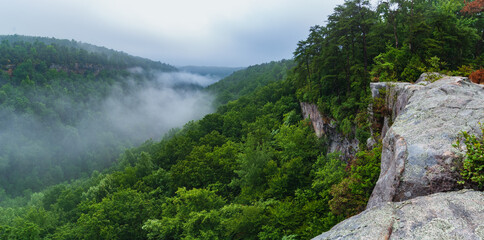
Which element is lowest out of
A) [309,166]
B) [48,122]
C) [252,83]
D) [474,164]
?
[48,122]

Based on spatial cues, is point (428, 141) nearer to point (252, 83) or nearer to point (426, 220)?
point (426, 220)

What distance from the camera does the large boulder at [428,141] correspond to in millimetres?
6246

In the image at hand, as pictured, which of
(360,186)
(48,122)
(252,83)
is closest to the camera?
(360,186)

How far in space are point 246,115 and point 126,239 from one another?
108ft

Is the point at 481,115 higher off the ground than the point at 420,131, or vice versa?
the point at 481,115

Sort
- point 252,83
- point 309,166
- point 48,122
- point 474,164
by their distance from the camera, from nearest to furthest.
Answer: point 474,164 → point 309,166 → point 252,83 → point 48,122

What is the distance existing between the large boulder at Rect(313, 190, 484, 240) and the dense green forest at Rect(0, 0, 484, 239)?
16.4ft

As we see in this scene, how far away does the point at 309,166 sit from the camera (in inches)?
981

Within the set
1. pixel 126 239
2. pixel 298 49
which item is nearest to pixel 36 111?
pixel 126 239

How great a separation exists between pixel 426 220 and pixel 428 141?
2.78 metres

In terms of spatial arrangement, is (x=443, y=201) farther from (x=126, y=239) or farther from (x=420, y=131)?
(x=126, y=239)

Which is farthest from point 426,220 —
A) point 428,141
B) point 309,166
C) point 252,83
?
point 252,83

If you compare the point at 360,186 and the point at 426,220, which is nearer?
the point at 426,220

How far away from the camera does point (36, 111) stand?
142m
